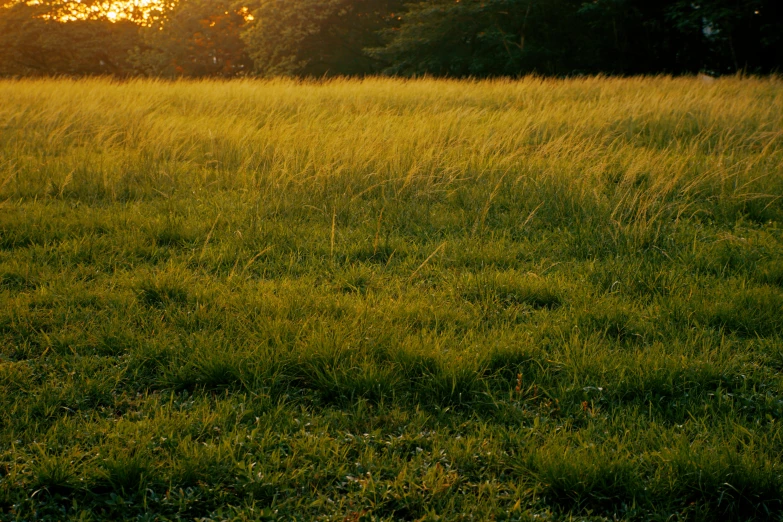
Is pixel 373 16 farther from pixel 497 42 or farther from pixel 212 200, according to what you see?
pixel 212 200

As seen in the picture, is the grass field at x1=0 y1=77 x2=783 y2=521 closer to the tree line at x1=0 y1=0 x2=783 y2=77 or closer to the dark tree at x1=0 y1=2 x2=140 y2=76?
the tree line at x1=0 y1=0 x2=783 y2=77

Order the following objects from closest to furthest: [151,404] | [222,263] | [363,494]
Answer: [363,494] < [151,404] < [222,263]

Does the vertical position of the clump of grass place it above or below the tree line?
below

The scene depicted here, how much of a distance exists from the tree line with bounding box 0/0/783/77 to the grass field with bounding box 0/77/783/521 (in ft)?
51.1

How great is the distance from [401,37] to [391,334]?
21.2 meters

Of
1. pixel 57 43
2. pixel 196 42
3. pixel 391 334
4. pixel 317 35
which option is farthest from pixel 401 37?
pixel 391 334

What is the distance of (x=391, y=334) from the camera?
2.91 metres

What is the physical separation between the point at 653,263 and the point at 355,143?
3.46m

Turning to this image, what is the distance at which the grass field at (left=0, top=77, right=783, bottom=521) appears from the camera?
80.0 inches

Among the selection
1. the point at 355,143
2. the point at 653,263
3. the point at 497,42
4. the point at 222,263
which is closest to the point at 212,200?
the point at 222,263

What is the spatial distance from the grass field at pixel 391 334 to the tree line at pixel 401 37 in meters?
15.6

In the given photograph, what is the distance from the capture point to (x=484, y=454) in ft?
7.14

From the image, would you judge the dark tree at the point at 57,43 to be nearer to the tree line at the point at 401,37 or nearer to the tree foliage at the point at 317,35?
the tree line at the point at 401,37

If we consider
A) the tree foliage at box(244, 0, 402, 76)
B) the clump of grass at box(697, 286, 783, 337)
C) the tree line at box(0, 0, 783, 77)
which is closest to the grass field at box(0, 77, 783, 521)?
the clump of grass at box(697, 286, 783, 337)
